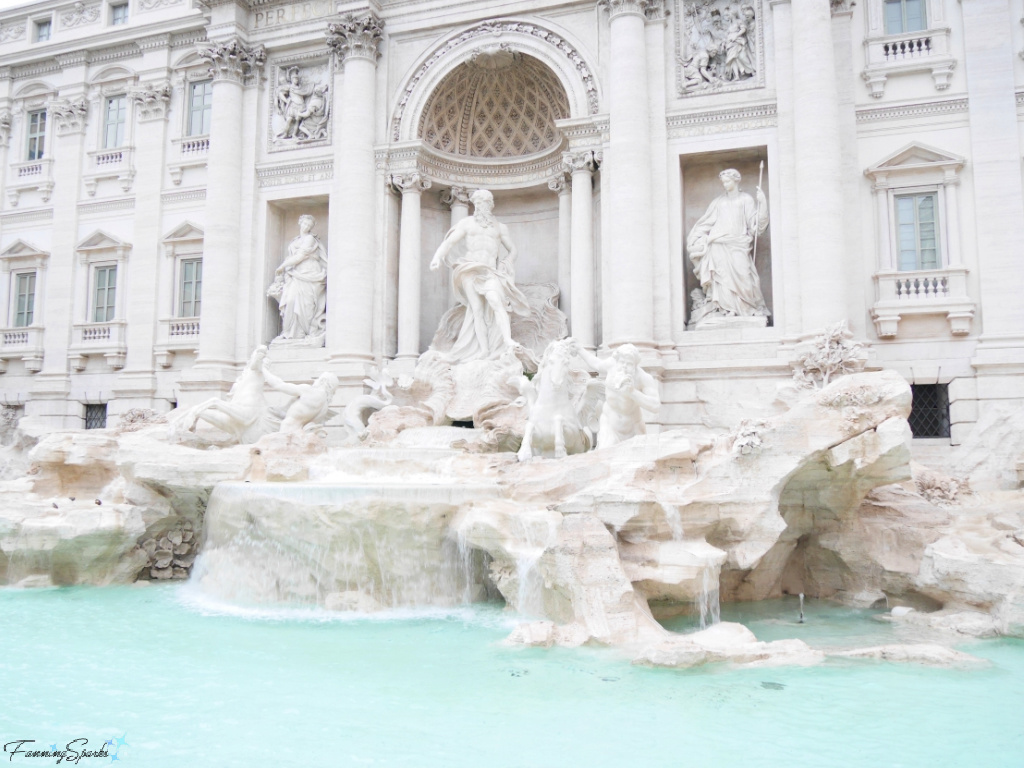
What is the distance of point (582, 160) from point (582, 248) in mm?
1701

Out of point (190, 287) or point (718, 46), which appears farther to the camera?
point (190, 287)

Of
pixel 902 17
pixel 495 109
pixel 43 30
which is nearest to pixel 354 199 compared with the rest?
pixel 495 109

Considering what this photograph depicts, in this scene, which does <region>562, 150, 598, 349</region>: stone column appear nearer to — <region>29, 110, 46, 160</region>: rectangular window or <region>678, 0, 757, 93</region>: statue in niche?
<region>678, 0, 757, 93</region>: statue in niche

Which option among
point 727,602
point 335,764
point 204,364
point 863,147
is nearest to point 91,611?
point 335,764

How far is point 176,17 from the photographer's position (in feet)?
60.5

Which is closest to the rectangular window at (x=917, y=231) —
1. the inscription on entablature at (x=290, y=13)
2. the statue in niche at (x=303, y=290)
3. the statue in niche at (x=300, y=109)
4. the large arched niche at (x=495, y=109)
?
the large arched niche at (x=495, y=109)

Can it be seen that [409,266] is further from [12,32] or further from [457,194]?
[12,32]

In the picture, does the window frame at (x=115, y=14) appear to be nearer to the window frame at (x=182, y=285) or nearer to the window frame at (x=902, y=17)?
the window frame at (x=182, y=285)

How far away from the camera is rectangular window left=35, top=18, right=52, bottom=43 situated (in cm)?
2000

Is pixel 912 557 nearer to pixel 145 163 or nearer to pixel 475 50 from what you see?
pixel 475 50

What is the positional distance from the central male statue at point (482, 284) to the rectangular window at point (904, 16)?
25.2 ft

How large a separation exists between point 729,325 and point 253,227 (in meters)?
10.0

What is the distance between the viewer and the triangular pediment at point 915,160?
13367 mm

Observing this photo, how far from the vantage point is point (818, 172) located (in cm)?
1321
